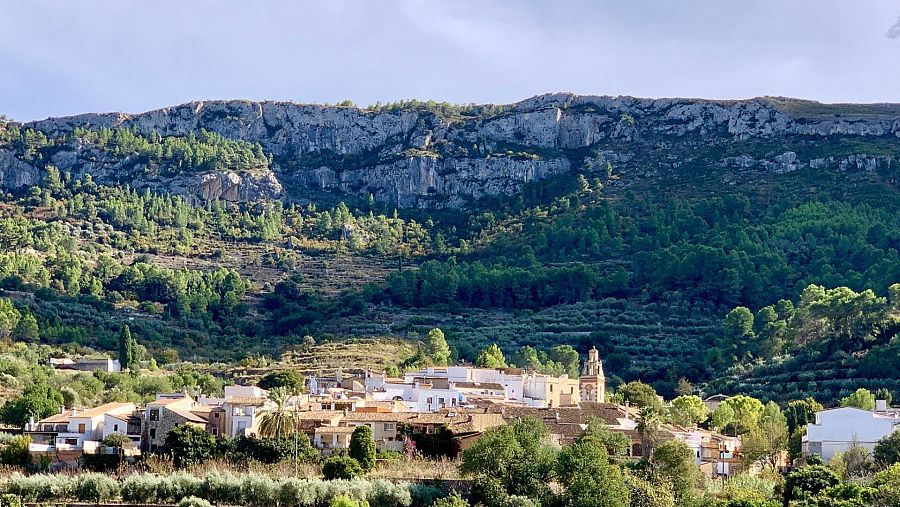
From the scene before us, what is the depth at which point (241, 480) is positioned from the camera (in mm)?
44656

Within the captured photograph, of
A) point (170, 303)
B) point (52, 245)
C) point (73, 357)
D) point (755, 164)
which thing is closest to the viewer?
point (73, 357)

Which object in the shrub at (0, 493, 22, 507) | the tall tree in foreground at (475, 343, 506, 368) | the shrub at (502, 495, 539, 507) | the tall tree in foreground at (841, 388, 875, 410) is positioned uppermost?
the tall tree in foreground at (475, 343, 506, 368)

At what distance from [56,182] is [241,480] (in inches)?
3121

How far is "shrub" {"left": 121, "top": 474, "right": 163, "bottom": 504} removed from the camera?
4453cm

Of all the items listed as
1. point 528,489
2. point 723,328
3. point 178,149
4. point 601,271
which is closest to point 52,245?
point 178,149

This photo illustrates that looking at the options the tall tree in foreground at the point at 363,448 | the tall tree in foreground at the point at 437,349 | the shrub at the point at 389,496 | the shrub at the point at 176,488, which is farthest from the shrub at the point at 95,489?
the tall tree in foreground at the point at 437,349

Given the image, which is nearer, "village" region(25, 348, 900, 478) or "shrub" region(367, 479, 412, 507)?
"shrub" region(367, 479, 412, 507)

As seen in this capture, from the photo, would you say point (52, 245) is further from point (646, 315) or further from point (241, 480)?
point (241, 480)

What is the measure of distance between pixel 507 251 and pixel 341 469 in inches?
2481

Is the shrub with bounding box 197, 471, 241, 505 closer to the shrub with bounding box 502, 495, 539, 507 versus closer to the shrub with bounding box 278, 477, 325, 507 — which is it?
the shrub with bounding box 278, 477, 325, 507

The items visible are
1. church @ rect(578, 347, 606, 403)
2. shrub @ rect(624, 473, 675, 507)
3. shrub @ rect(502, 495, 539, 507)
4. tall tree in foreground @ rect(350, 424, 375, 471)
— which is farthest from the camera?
church @ rect(578, 347, 606, 403)

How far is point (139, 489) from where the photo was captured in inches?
1759

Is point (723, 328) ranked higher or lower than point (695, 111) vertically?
lower

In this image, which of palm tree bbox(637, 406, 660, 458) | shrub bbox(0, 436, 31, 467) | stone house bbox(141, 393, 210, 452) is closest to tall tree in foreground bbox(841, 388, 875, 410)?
palm tree bbox(637, 406, 660, 458)
